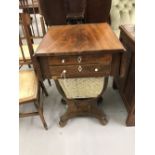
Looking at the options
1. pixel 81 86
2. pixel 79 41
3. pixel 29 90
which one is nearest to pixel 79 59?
pixel 79 41

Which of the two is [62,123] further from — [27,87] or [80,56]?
[80,56]

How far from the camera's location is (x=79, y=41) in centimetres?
118

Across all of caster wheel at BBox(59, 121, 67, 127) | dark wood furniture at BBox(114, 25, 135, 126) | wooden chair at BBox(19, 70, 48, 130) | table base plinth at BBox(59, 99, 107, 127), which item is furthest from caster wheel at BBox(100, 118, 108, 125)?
wooden chair at BBox(19, 70, 48, 130)

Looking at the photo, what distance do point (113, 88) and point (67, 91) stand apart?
751 mm

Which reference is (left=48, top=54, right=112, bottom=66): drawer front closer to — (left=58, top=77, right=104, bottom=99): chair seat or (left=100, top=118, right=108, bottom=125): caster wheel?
(left=58, top=77, right=104, bottom=99): chair seat

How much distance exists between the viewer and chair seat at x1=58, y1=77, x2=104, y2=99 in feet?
4.37

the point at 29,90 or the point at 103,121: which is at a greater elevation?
the point at 29,90

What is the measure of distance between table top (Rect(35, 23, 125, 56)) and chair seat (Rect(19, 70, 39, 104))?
373 millimetres

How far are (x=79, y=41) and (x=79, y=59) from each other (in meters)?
0.15

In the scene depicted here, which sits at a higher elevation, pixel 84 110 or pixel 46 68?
pixel 46 68
